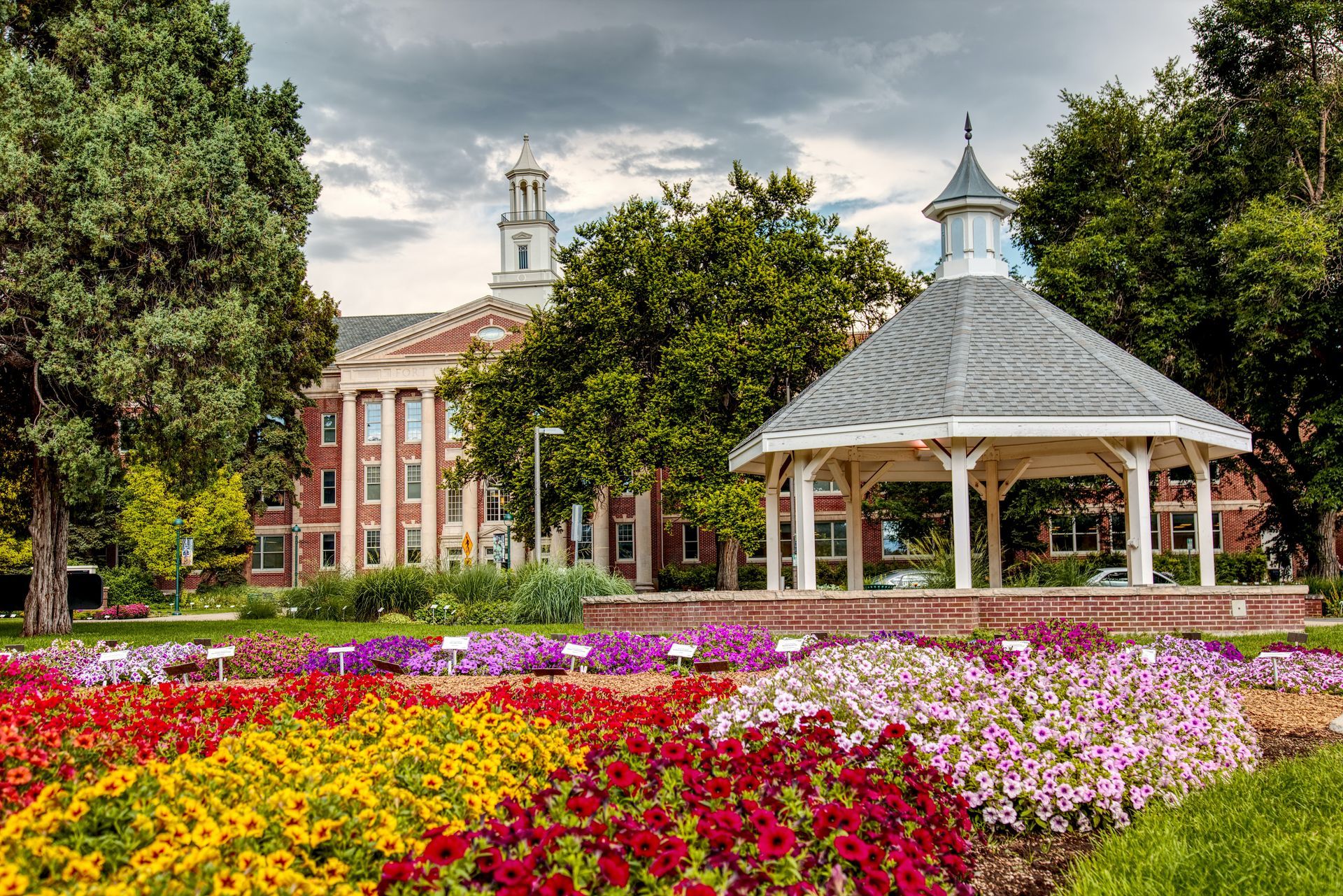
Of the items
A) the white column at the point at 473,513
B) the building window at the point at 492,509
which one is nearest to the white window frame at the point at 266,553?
the white column at the point at 473,513

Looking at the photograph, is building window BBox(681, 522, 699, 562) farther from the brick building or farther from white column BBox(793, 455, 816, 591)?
white column BBox(793, 455, 816, 591)

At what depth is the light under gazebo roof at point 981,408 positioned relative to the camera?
49.9ft

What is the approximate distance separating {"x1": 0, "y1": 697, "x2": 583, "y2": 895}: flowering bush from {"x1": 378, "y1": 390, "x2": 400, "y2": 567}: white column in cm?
5127

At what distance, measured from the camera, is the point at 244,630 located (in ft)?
69.5

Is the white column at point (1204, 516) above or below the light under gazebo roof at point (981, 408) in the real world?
below

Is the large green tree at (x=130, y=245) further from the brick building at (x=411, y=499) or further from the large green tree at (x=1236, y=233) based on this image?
the brick building at (x=411, y=499)

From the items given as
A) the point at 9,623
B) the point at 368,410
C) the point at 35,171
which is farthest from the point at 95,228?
the point at 368,410

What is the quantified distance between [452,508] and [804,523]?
42.2 m

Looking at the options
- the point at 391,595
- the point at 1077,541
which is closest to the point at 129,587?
the point at 391,595

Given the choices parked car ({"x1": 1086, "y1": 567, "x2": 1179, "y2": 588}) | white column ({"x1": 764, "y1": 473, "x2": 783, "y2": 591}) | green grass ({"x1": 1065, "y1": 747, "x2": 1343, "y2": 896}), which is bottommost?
parked car ({"x1": 1086, "y1": 567, "x2": 1179, "y2": 588})

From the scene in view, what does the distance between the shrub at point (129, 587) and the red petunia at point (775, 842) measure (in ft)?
144

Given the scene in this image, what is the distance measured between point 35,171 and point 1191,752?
19511 mm

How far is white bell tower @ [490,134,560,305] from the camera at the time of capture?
7569 centimetres

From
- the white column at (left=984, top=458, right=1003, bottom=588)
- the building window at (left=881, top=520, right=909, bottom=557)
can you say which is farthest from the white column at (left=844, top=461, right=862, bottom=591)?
the building window at (left=881, top=520, right=909, bottom=557)
